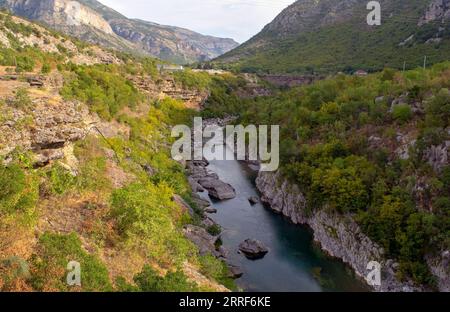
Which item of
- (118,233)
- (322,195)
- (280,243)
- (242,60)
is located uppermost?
(242,60)

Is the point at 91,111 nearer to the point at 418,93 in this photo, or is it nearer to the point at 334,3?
the point at 418,93

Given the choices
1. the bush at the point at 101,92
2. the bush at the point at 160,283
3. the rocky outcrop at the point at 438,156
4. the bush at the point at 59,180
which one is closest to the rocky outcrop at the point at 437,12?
the bush at the point at 101,92

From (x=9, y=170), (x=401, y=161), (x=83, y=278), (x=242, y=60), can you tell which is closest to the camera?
(x=83, y=278)

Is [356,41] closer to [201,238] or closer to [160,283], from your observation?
[201,238]

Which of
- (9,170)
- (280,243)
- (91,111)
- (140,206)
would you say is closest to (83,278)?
(9,170)

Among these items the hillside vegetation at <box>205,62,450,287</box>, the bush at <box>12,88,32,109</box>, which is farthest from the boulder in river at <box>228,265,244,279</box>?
the bush at <box>12,88,32,109</box>

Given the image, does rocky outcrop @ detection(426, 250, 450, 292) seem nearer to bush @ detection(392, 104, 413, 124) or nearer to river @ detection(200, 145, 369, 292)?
river @ detection(200, 145, 369, 292)
